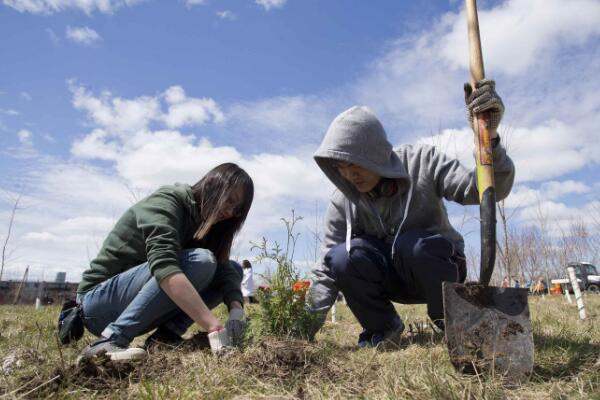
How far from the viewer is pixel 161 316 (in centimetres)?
259

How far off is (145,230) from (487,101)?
1873mm

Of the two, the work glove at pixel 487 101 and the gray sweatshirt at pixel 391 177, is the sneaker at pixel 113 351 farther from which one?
the work glove at pixel 487 101

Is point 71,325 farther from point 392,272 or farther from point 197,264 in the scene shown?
point 392,272

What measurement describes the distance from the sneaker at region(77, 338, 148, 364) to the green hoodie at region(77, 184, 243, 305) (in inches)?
17.0

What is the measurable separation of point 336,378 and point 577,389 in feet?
2.81

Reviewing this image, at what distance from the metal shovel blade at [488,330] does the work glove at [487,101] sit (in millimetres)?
841

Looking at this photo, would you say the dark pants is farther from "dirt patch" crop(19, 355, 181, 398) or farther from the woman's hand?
"dirt patch" crop(19, 355, 181, 398)

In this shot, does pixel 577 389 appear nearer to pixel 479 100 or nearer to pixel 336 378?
pixel 336 378

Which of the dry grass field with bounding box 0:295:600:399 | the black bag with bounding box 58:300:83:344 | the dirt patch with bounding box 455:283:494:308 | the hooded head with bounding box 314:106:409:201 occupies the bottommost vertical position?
the dry grass field with bounding box 0:295:600:399

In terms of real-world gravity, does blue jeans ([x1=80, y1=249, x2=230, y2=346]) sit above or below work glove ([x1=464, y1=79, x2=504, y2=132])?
below

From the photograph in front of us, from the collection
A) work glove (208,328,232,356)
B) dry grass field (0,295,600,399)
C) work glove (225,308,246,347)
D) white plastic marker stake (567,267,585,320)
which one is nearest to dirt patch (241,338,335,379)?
dry grass field (0,295,600,399)

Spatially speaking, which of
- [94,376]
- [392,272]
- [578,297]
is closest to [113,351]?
[94,376]

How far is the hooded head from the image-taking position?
2662 mm

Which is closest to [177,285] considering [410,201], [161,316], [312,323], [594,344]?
[161,316]
